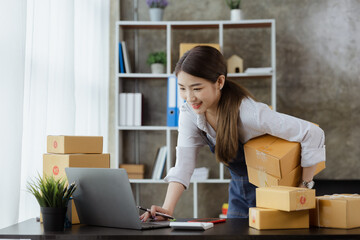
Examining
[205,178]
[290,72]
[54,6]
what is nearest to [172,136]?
[205,178]

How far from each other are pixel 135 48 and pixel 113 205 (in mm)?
2640

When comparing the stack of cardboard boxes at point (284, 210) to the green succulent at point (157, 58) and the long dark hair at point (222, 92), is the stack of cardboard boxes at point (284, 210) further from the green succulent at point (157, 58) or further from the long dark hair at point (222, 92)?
the green succulent at point (157, 58)

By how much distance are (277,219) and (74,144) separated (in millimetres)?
A: 752

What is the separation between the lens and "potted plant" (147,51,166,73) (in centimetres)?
→ 361

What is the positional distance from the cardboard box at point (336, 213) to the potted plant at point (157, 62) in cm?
240

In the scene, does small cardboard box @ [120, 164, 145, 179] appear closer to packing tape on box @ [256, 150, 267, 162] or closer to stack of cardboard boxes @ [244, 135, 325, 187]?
stack of cardboard boxes @ [244, 135, 325, 187]

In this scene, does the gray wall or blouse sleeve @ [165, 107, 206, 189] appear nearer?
blouse sleeve @ [165, 107, 206, 189]

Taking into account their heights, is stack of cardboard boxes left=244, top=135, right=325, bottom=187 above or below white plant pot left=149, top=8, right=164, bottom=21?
below

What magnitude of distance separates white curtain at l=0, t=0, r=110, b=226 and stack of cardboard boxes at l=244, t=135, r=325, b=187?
951 mm

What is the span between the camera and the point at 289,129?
1.65 meters

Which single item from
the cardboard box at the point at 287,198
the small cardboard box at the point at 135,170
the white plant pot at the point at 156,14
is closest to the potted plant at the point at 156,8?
the white plant pot at the point at 156,14

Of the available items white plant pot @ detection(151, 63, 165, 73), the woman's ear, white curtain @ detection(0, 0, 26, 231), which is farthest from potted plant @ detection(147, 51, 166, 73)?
the woman's ear

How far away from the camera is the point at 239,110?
1.72 metres

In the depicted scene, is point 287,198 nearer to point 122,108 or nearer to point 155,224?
point 155,224
